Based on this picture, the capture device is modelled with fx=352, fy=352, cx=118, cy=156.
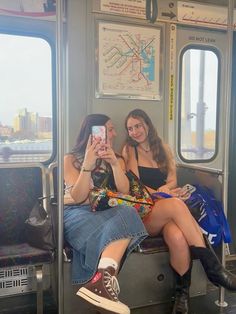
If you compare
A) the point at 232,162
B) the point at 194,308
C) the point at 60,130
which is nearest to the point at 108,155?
the point at 60,130

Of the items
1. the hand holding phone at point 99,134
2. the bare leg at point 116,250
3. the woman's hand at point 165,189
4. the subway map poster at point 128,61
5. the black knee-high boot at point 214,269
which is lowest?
the black knee-high boot at point 214,269

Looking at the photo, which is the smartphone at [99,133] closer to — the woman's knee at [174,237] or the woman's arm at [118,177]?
the woman's arm at [118,177]

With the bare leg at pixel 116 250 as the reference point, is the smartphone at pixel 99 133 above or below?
above

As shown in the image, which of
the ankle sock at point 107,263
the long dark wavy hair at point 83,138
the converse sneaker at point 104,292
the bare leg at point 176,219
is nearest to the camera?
the converse sneaker at point 104,292

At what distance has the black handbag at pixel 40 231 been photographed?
211cm

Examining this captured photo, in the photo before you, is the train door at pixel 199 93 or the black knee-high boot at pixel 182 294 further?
the train door at pixel 199 93

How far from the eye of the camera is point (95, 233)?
203 cm

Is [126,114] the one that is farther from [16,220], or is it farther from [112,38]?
[16,220]

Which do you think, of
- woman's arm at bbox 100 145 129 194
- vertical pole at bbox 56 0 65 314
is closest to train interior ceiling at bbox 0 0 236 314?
vertical pole at bbox 56 0 65 314

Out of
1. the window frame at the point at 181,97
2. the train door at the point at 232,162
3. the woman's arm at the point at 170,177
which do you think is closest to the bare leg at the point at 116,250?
the woman's arm at the point at 170,177

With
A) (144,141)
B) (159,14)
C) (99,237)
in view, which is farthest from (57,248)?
(159,14)

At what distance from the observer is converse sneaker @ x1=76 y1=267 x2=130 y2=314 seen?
5.80 feet

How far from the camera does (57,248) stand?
2082 millimetres

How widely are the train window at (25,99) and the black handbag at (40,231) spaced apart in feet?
1.84
